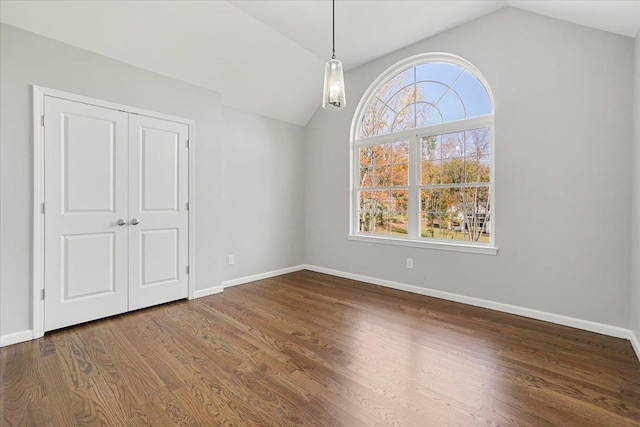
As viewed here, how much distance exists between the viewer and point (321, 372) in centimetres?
196

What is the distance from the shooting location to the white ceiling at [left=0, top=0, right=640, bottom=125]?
7.98ft

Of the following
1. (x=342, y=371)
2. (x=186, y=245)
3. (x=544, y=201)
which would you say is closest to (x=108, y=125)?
(x=186, y=245)

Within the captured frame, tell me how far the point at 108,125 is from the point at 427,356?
359 centimetres

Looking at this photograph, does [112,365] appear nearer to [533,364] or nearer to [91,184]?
[91,184]

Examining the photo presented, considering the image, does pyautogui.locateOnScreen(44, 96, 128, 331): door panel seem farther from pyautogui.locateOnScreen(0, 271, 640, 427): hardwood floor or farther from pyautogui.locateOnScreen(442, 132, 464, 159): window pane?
pyautogui.locateOnScreen(442, 132, 464, 159): window pane

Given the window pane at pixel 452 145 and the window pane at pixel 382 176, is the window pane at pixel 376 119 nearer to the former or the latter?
the window pane at pixel 382 176

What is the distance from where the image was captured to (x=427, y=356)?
85.6 inches

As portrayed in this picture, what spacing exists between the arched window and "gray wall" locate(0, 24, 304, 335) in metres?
1.30

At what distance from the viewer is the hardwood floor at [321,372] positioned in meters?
1.57

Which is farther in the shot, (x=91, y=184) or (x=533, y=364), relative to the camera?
(x=91, y=184)

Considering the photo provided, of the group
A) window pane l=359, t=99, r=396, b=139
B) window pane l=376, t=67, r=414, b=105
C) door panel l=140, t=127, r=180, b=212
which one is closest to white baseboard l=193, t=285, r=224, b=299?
door panel l=140, t=127, r=180, b=212

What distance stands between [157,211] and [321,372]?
8.20 ft

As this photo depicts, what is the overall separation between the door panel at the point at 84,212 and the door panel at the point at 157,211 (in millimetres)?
95

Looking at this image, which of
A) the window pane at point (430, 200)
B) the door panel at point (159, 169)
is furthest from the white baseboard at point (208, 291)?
the window pane at point (430, 200)
